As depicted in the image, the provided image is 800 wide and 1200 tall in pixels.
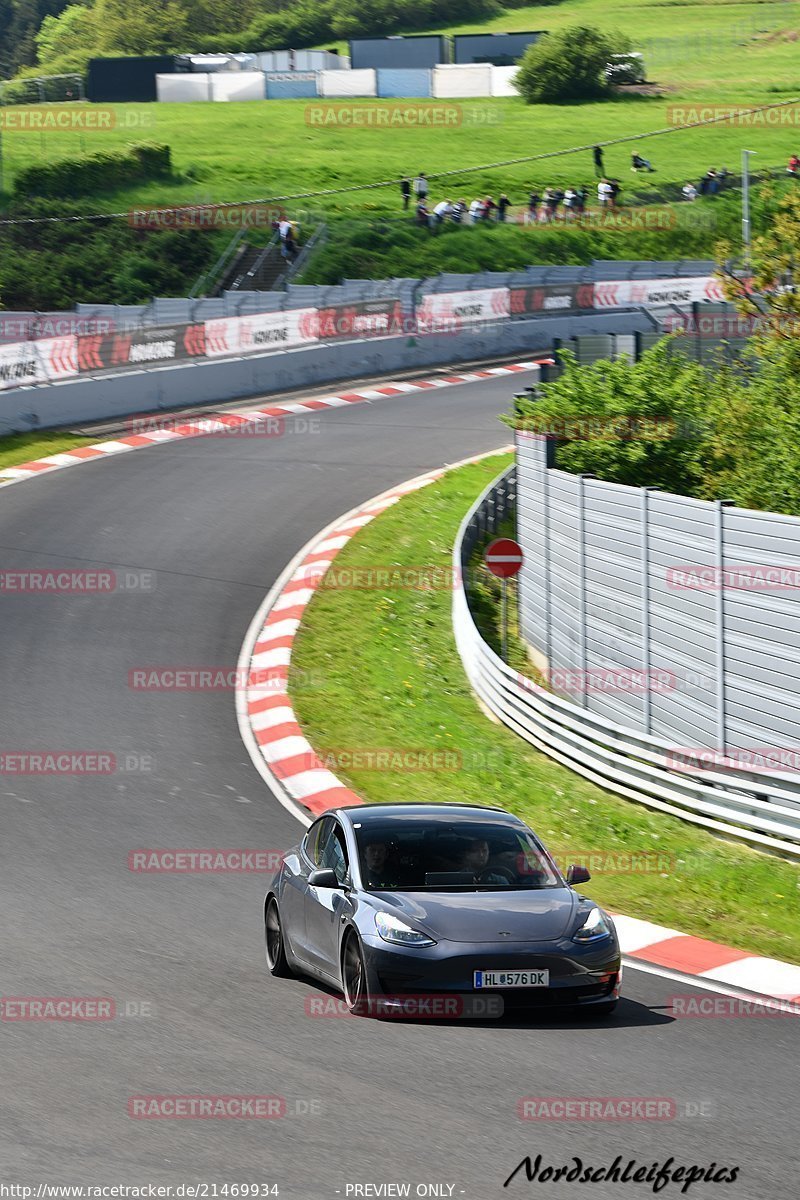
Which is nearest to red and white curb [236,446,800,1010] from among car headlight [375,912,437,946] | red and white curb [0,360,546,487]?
car headlight [375,912,437,946]

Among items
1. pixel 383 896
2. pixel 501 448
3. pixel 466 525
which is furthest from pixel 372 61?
pixel 383 896

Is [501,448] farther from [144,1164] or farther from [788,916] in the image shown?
[144,1164]

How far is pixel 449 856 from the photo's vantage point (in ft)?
33.7

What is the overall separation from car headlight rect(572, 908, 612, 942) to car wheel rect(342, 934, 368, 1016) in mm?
1236

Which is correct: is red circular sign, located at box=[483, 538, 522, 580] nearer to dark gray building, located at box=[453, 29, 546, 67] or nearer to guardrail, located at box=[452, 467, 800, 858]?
guardrail, located at box=[452, 467, 800, 858]

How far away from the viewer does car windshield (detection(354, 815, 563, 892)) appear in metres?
10.1

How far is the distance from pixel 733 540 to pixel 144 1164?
10.0m

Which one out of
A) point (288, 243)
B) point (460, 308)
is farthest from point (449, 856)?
point (288, 243)

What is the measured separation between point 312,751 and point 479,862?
26.0ft

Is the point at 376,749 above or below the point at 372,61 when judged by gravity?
below

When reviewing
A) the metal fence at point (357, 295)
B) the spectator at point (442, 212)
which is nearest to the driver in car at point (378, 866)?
the metal fence at point (357, 295)

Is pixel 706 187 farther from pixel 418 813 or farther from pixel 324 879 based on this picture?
pixel 324 879

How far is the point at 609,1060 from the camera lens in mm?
8562

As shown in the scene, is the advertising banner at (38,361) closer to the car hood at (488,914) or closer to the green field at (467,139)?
the car hood at (488,914)
